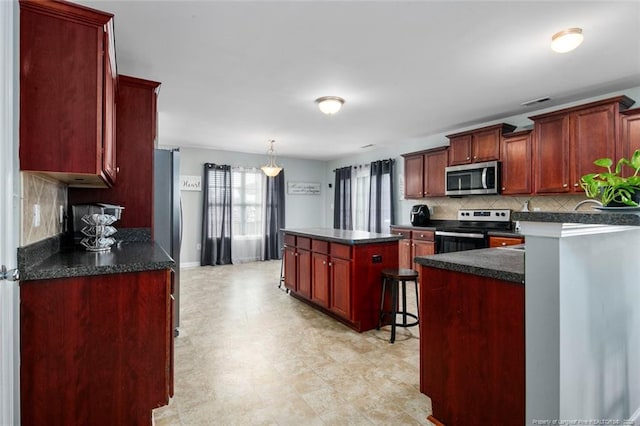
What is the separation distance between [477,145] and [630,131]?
162 centimetres

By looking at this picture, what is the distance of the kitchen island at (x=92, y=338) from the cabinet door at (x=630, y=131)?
4221 mm

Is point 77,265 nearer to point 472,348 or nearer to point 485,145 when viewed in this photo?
point 472,348

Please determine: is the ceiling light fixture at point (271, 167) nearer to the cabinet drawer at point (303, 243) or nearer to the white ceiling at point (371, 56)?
the white ceiling at point (371, 56)

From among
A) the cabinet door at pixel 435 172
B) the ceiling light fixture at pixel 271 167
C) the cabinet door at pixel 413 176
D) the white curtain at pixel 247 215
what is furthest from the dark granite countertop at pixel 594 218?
the white curtain at pixel 247 215

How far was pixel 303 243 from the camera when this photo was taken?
4.01 m

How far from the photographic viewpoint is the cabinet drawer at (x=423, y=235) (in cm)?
488

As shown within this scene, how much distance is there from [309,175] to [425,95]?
15.9 ft

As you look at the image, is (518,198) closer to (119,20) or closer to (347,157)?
(347,157)

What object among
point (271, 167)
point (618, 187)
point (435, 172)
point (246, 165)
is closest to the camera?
point (618, 187)

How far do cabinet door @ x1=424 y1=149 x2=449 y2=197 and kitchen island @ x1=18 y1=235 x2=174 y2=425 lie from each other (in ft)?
14.6

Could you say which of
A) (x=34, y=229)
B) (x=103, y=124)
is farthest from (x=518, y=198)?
(x=34, y=229)

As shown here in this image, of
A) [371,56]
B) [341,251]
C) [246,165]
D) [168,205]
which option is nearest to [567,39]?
[371,56]

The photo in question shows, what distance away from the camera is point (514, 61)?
275 centimetres

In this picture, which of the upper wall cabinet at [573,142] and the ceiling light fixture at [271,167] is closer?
the upper wall cabinet at [573,142]
